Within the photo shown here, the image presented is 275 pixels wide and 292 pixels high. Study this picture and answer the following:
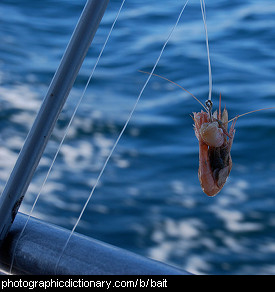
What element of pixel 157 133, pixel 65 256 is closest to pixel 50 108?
pixel 65 256

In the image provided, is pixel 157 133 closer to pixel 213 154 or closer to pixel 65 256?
pixel 213 154

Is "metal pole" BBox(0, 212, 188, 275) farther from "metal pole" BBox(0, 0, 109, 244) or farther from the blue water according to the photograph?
the blue water

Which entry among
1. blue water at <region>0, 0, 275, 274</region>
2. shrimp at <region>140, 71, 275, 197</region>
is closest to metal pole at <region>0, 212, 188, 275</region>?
shrimp at <region>140, 71, 275, 197</region>

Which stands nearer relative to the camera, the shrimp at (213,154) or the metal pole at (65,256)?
the metal pole at (65,256)

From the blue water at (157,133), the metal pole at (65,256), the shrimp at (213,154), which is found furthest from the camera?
the blue water at (157,133)

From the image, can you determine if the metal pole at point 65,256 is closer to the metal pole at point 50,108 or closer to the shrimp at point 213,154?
the metal pole at point 50,108

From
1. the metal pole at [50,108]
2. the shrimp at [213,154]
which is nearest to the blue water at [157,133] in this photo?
the shrimp at [213,154]
